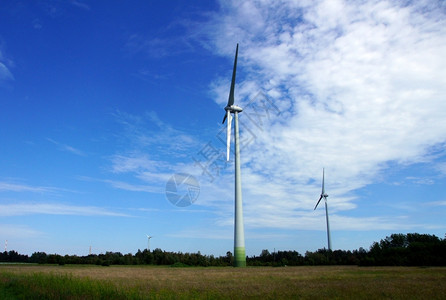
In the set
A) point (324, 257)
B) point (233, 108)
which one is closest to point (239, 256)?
point (233, 108)

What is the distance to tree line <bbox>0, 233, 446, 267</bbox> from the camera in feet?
289

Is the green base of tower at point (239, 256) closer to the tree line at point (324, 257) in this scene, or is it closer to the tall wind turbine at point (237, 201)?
the tall wind turbine at point (237, 201)

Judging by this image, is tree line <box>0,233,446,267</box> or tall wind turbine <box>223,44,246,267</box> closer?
tall wind turbine <box>223,44,246,267</box>

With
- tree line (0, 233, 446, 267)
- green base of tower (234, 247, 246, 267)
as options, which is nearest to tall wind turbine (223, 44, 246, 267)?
green base of tower (234, 247, 246, 267)

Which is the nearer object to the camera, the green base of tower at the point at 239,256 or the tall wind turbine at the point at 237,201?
the tall wind turbine at the point at 237,201

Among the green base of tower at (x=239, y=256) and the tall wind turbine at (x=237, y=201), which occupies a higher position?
the tall wind turbine at (x=237, y=201)

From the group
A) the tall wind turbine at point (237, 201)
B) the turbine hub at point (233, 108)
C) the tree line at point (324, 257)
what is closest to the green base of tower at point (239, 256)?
the tall wind turbine at point (237, 201)

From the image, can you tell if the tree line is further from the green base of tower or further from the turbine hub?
the turbine hub

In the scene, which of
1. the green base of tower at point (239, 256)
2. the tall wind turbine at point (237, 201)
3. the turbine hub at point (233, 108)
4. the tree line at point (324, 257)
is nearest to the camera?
the tall wind turbine at point (237, 201)

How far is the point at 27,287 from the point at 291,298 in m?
21.1

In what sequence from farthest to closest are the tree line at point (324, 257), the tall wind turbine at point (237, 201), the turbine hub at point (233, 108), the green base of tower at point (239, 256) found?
the tree line at point (324, 257), the turbine hub at point (233, 108), the green base of tower at point (239, 256), the tall wind turbine at point (237, 201)

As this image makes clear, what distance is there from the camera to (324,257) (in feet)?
383

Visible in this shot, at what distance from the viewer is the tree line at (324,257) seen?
88.2 metres

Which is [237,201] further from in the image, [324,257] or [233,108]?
[324,257]
